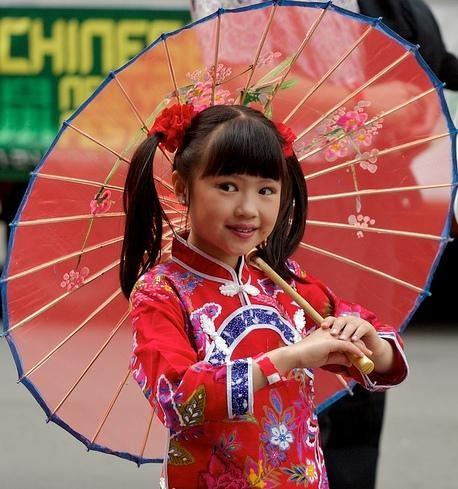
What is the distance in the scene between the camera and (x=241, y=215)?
2146 mm

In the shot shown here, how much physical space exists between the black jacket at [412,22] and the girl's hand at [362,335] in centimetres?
150

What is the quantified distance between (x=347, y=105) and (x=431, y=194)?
10.7 inches

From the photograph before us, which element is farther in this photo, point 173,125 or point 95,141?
point 95,141

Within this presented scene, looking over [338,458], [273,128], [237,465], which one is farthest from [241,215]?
[338,458]

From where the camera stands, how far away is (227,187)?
2.17m

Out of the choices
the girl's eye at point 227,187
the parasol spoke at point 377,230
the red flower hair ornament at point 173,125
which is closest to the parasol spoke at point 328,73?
the parasol spoke at point 377,230

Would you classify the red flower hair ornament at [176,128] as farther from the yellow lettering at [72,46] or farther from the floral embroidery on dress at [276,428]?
the yellow lettering at [72,46]

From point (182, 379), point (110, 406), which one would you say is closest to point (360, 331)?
point (182, 379)

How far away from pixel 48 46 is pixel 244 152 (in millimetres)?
6545

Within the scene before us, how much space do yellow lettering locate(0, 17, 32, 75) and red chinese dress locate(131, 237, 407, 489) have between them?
21.2ft

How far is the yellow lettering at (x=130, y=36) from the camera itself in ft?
27.7

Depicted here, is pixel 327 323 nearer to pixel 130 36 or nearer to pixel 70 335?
pixel 70 335

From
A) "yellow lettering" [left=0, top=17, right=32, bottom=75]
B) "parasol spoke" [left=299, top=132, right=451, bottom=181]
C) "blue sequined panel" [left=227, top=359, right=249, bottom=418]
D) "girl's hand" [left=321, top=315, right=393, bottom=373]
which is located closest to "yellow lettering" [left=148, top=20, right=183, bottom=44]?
"yellow lettering" [left=0, top=17, right=32, bottom=75]

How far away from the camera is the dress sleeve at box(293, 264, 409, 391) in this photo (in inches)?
90.3
